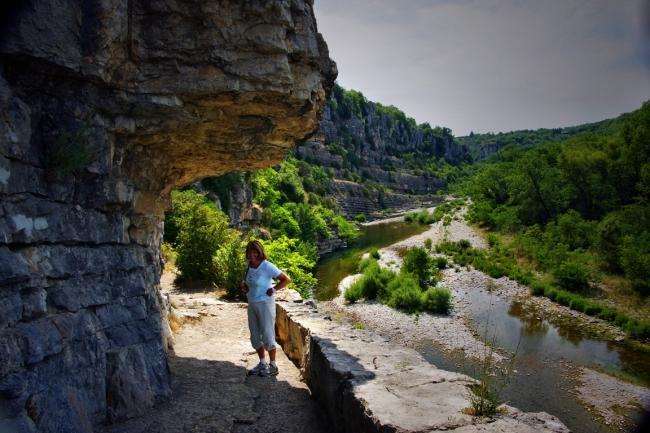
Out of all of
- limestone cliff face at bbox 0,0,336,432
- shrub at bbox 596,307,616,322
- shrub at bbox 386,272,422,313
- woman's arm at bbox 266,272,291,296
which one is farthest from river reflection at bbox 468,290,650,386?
limestone cliff face at bbox 0,0,336,432

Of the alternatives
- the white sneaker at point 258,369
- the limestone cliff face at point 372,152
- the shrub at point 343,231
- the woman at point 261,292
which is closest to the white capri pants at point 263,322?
the woman at point 261,292

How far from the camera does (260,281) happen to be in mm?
6121

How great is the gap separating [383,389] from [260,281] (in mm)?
2443

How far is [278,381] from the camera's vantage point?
248 inches

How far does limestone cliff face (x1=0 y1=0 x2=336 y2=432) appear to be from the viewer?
3553mm

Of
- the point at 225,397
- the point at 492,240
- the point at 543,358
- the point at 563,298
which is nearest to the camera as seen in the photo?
the point at 225,397

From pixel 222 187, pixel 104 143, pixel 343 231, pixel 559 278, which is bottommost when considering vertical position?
pixel 559 278

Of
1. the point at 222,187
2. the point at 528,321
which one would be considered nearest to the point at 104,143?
the point at 528,321

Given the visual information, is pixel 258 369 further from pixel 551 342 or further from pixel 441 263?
pixel 441 263

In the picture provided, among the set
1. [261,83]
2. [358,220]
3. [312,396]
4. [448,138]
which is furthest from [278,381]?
[448,138]

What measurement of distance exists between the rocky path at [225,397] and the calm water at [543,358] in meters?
5.01

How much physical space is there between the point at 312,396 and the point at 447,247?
1252 inches

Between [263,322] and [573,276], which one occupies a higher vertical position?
[263,322]

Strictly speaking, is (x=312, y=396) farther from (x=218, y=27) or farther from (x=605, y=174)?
(x=605, y=174)
